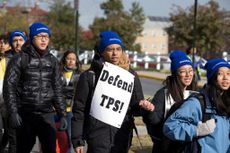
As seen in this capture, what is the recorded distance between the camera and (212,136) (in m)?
3.80

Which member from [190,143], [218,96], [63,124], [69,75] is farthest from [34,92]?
[218,96]

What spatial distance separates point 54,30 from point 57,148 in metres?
55.7

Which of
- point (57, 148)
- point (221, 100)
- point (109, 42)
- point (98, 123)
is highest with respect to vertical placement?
point (109, 42)

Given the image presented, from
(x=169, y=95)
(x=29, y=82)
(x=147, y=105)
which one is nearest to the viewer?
(x=147, y=105)

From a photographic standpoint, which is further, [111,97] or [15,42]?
[15,42]

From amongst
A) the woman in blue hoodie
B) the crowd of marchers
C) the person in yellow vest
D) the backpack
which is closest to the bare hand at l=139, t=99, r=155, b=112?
the crowd of marchers

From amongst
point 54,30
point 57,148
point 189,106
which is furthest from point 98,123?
point 54,30

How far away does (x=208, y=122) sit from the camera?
12.4ft

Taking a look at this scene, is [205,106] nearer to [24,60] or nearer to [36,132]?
[24,60]

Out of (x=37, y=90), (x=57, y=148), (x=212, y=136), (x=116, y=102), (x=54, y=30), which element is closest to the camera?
(x=212, y=136)

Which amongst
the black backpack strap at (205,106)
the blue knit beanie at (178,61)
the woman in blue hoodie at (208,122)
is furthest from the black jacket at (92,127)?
the black backpack strap at (205,106)

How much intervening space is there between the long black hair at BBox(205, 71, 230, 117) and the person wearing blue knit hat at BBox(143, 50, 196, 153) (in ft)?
1.69

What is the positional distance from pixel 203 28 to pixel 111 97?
3790 centimetres

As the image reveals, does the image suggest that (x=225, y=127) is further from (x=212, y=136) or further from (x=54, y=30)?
(x=54, y=30)
